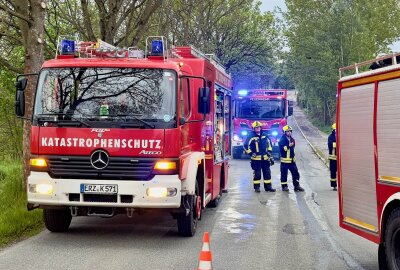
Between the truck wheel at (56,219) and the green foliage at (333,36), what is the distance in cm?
3199

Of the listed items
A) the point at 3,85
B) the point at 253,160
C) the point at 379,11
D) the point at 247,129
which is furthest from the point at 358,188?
the point at 379,11

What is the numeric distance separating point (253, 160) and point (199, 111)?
631 cm

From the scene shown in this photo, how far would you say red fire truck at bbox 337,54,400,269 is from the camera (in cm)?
553

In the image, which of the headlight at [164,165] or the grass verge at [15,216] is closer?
the headlight at [164,165]

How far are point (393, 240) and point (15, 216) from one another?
594 cm

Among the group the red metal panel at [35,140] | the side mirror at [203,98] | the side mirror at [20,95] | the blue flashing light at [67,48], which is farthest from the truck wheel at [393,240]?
the blue flashing light at [67,48]

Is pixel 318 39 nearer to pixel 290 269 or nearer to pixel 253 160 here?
pixel 253 160

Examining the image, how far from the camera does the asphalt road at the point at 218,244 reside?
6766 millimetres

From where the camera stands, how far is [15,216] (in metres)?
8.95

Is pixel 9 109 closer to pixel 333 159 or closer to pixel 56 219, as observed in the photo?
pixel 56 219

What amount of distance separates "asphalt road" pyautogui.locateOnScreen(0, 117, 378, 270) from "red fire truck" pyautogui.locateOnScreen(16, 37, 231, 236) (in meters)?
0.52

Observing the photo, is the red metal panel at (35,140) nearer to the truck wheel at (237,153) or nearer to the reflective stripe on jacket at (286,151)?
the reflective stripe on jacket at (286,151)

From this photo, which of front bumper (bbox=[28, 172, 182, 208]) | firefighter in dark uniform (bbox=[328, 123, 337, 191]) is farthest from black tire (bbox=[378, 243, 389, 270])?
firefighter in dark uniform (bbox=[328, 123, 337, 191])

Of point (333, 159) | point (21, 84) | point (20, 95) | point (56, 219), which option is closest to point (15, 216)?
point (56, 219)
